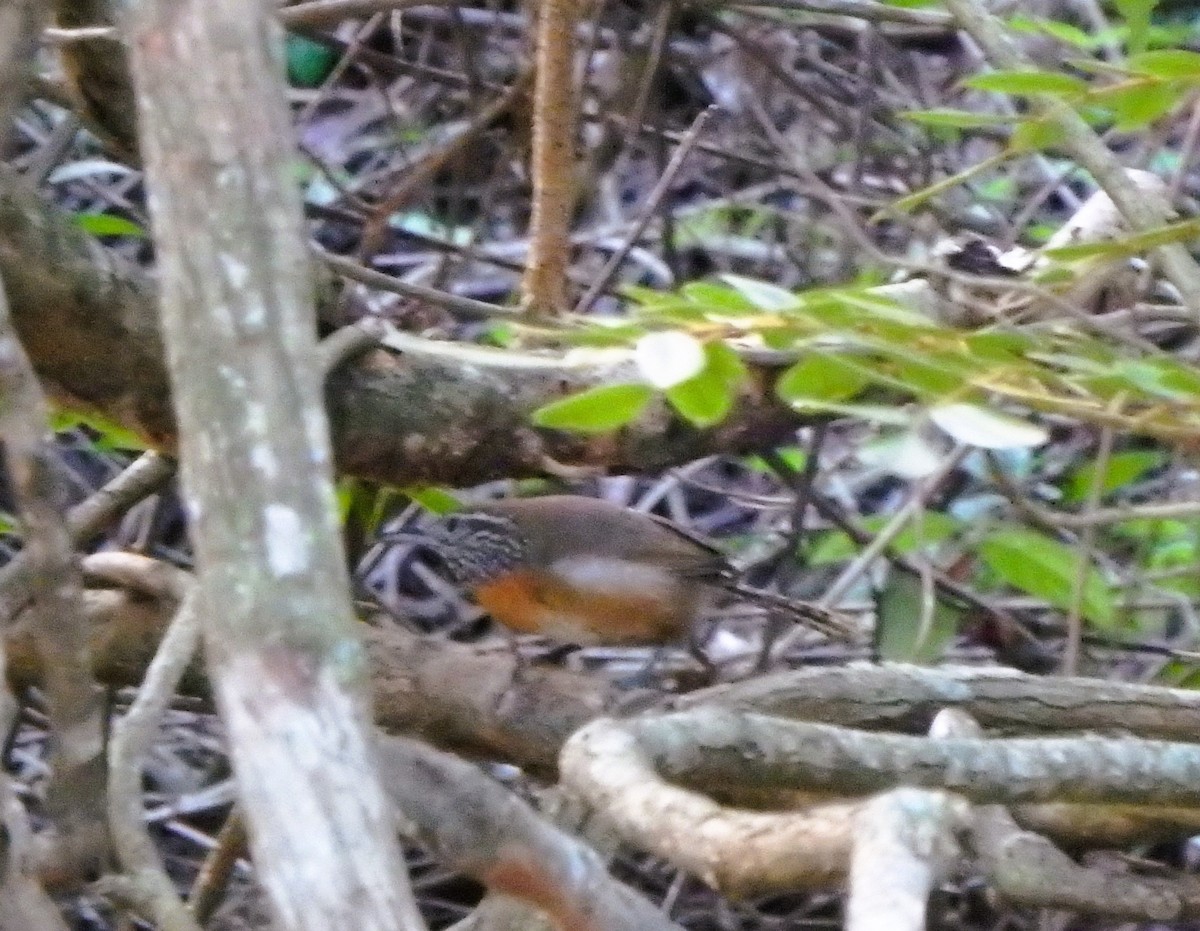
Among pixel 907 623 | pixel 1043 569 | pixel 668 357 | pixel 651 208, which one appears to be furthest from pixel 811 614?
pixel 668 357

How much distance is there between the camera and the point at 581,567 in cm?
321

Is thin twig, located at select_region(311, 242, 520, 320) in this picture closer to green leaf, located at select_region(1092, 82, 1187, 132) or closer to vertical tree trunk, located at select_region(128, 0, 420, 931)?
green leaf, located at select_region(1092, 82, 1187, 132)

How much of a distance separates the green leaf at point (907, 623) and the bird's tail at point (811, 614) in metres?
0.08

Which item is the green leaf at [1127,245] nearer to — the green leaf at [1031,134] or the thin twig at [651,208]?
the green leaf at [1031,134]

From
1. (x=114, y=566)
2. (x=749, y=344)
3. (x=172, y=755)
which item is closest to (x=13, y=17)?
(x=749, y=344)

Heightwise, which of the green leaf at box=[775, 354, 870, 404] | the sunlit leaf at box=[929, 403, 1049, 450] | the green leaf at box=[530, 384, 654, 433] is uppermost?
the sunlit leaf at box=[929, 403, 1049, 450]

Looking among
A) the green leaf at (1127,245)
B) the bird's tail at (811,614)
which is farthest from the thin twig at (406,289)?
the green leaf at (1127,245)

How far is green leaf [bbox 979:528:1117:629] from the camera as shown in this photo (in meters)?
2.71

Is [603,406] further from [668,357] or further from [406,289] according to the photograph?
[406,289]

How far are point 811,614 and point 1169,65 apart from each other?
1.47 meters

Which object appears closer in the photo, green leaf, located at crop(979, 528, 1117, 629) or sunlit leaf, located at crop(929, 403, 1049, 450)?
sunlit leaf, located at crop(929, 403, 1049, 450)

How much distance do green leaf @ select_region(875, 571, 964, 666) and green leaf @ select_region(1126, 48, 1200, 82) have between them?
1388 mm

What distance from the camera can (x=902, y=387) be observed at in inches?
50.5

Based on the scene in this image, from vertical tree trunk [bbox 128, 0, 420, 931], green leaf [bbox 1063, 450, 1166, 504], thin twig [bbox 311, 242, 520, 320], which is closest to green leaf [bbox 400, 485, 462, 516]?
thin twig [bbox 311, 242, 520, 320]
